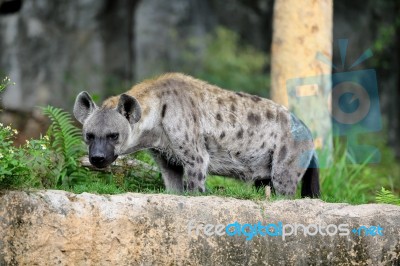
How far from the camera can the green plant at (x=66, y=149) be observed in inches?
223

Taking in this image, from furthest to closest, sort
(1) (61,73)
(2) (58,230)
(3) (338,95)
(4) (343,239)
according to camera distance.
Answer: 1. (1) (61,73)
2. (3) (338,95)
3. (4) (343,239)
4. (2) (58,230)

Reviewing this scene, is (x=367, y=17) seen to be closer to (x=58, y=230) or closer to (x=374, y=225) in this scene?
(x=374, y=225)

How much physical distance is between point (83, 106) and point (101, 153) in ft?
1.48

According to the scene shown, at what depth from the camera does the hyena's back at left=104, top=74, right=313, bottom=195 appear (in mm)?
5566

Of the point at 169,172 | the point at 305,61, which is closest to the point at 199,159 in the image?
the point at 169,172

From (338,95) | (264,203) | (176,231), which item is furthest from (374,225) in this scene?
(338,95)

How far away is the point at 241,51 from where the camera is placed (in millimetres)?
14953

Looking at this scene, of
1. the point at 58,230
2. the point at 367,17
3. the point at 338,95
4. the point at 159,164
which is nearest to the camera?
the point at 58,230

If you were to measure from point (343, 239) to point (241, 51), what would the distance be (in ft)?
33.7

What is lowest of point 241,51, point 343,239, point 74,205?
point 343,239

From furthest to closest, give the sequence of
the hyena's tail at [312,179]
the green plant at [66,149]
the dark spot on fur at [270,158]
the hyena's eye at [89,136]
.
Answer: the hyena's tail at [312,179], the dark spot on fur at [270,158], the green plant at [66,149], the hyena's eye at [89,136]

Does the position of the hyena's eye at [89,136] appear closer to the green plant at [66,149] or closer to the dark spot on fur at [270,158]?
the green plant at [66,149]

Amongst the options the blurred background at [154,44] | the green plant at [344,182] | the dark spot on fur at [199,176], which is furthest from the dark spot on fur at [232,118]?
the blurred background at [154,44]

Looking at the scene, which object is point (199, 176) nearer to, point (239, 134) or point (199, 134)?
point (199, 134)
